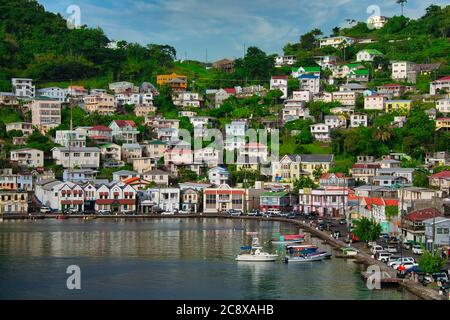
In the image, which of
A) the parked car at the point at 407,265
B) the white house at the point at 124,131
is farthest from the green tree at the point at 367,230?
the white house at the point at 124,131

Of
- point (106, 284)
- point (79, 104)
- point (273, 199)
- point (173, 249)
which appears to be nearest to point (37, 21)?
point (79, 104)

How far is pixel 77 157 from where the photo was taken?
1400 inches

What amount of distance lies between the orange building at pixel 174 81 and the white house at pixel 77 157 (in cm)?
1271

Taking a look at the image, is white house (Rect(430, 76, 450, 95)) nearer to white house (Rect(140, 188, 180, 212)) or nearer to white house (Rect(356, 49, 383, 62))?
white house (Rect(356, 49, 383, 62))

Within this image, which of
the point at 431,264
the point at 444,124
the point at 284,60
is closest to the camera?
the point at 431,264

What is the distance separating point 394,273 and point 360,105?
25845mm

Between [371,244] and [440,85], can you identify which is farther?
[440,85]

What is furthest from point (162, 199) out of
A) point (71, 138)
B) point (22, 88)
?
point (22, 88)

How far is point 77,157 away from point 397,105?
15.9 meters

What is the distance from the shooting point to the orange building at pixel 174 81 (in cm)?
4791

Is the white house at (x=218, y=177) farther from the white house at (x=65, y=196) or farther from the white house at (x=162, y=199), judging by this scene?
the white house at (x=65, y=196)

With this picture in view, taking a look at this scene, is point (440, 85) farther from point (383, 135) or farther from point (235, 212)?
point (235, 212)

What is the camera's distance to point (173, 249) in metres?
21.4
